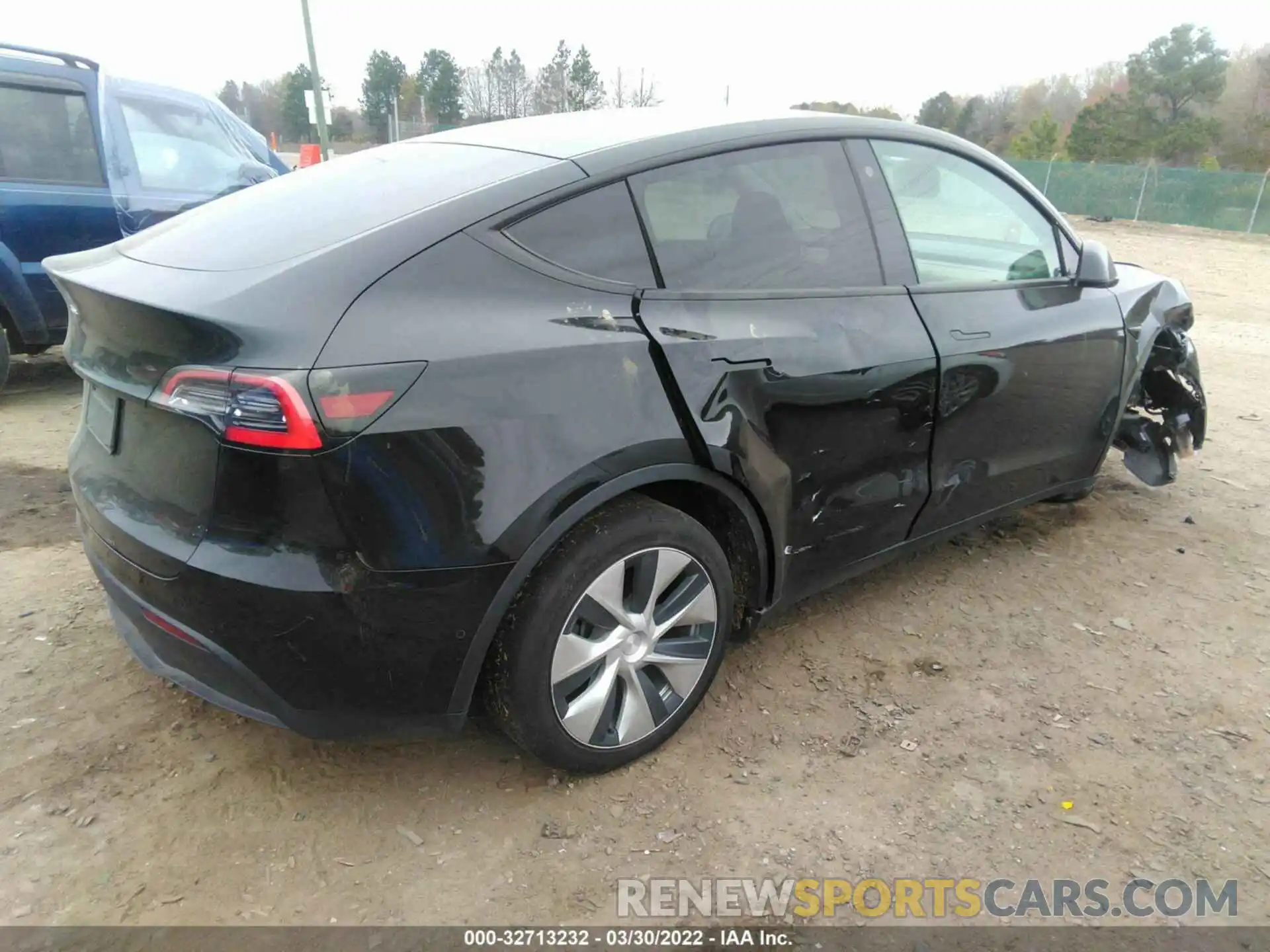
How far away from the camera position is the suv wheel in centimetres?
213

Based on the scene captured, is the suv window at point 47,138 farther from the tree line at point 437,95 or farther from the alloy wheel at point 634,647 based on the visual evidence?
the tree line at point 437,95

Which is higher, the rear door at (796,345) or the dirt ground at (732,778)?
the rear door at (796,345)

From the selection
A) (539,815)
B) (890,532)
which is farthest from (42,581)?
(890,532)

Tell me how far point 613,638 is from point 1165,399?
346 centimetres

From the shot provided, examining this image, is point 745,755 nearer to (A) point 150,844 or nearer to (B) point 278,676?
(B) point 278,676

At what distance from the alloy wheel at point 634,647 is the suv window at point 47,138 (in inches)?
198

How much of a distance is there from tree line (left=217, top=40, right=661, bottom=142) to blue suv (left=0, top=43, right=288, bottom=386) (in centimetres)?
4451

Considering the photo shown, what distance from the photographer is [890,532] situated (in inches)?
117

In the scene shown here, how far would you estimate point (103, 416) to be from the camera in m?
2.23

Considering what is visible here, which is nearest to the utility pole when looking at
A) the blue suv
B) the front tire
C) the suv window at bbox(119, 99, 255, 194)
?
the suv window at bbox(119, 99, 255, 194)

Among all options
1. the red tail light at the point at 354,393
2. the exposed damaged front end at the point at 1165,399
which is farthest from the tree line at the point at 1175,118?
the red tail light at the point at 354,393

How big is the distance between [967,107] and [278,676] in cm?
6324

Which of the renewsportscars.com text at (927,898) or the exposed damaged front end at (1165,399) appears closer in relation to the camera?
the renewsportscars.com text at (927,898)

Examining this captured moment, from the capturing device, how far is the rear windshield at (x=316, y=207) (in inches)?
82.8
